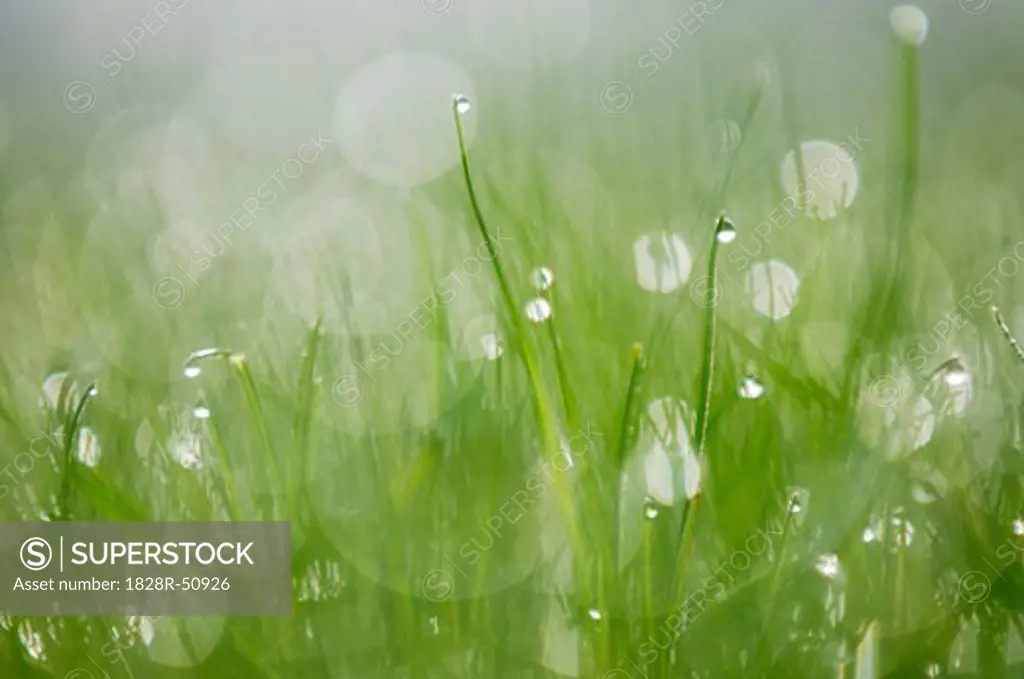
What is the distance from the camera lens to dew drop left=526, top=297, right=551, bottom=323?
0.77m

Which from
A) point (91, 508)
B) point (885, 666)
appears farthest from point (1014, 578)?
point (91, 508)

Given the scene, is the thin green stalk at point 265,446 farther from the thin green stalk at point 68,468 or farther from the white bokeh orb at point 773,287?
the white bokeh orb at point 773,287

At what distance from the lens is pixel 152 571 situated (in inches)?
31.3

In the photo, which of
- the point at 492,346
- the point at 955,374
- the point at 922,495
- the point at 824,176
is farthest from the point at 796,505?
the point at 824,176

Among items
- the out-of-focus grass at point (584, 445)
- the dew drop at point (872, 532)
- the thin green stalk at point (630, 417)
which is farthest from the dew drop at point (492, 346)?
the dew drop at point (872, 532)

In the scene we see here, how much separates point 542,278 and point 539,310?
0.06 metres

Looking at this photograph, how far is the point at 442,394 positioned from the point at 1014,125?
813 millimetres

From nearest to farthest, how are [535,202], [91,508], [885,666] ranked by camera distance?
[885,666], [91,508], [535,202]

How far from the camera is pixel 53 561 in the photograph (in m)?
0.82

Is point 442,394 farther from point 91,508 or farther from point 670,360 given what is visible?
point 91,508

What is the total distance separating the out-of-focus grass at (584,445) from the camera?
2.22ft

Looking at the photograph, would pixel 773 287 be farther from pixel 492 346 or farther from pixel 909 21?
pixel 909 21

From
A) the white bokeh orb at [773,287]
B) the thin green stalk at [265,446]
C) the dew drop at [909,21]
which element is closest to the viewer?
the thin green stalk at [265,446]

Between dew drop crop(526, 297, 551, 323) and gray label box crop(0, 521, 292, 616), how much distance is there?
31 cm
